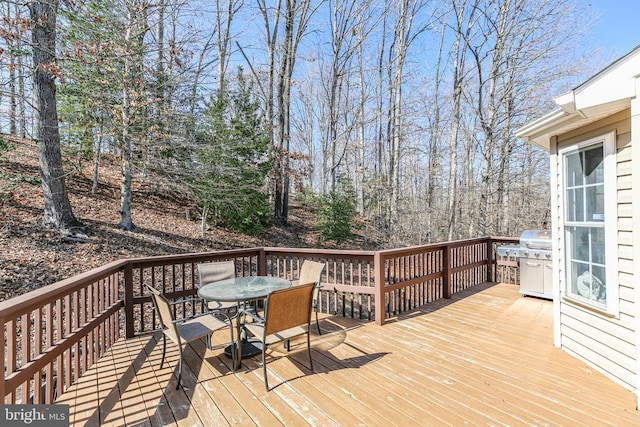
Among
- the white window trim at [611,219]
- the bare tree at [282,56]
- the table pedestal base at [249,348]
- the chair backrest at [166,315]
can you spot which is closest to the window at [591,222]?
the white window trim at [611,219]

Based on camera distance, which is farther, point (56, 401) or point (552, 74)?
point (552, 74)

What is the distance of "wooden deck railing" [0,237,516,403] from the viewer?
7.07ft

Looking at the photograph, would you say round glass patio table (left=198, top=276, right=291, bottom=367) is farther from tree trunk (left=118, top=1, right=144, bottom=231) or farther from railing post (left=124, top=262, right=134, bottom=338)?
tree trunk (left=118, top=1, right=144, bottom=231)

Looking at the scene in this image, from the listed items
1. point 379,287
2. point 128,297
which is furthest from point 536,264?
point 128,297

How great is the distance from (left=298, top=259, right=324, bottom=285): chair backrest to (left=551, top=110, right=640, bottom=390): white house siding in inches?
111

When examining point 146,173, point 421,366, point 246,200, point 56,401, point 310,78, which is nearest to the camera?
point 56,401

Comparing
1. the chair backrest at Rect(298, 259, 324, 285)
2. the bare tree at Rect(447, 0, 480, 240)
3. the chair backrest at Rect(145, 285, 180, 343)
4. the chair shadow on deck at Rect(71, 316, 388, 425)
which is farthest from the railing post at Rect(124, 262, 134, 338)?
the bare tree at Rect(447, 0, 480, 240)

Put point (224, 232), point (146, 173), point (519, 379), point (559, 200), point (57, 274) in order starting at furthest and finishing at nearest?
point (224, 232)
point (146, 173)
point (57, 274)
point (559, 200)
point (519, 379)

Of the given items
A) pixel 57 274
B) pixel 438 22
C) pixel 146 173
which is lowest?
pixel 57 274

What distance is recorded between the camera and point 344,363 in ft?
10.0

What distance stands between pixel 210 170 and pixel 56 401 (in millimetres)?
6554

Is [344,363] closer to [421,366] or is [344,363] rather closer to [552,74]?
[421,366]

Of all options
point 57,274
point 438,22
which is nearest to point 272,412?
point 57,274

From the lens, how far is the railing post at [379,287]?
4062mm
